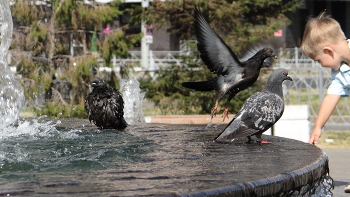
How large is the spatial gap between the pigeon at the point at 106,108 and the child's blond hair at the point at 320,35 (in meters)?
1.66

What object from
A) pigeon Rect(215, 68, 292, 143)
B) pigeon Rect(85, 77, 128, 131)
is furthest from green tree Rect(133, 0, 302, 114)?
pigeon Rect(215, 68, 292, 143)

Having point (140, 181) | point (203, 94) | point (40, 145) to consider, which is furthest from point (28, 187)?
point (203, 94)

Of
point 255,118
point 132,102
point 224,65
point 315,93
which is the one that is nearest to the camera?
point 255,118

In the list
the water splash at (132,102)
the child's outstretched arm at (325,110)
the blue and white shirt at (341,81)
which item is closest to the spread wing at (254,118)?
the child's outstretched arm at (325,110)

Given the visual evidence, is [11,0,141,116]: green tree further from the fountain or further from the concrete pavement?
the fountain

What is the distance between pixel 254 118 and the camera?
375cm

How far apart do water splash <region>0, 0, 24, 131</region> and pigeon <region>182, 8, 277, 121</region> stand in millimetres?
1719

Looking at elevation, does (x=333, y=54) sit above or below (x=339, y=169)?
above

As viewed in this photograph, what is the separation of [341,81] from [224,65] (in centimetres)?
177

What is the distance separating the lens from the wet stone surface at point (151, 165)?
2242 millimetres

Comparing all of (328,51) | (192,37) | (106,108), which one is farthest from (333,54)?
(192,37)

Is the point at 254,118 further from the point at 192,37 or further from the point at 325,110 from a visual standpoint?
the point at 192,37

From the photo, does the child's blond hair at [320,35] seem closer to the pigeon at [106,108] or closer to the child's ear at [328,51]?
the child's ear at [328,51]

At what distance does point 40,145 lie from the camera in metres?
3.71
